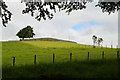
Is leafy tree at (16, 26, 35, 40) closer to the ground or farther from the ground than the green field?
farther from the ground

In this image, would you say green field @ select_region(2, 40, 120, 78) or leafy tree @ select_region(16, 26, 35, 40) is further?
leafy tree @ select_region(16, 26, 35, 40)

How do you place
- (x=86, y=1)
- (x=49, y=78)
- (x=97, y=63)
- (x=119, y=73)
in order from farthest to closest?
1. (x=97, y=63)
2. (x=86, y=1)
3. (x=119, y=73)
4. (x=49, y=78)

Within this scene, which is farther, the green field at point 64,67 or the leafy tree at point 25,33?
the leafy tree at point 25,33

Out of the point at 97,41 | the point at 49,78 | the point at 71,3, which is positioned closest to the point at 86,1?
the point at 71,3

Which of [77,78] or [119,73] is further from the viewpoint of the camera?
[119,73]

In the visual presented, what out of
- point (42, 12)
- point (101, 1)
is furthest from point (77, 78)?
point (101, 1)

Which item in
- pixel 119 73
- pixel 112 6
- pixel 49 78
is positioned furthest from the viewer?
pixel 112 6

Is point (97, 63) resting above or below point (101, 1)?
below

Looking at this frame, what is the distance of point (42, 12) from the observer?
26344mm

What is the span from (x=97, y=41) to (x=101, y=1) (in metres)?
170

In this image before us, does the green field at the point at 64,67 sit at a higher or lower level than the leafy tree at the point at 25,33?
lower

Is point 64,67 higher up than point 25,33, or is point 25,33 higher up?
point 25,33

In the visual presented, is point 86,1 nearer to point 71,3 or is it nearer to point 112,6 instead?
point 71,3

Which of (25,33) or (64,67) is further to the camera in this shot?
(25,33)
